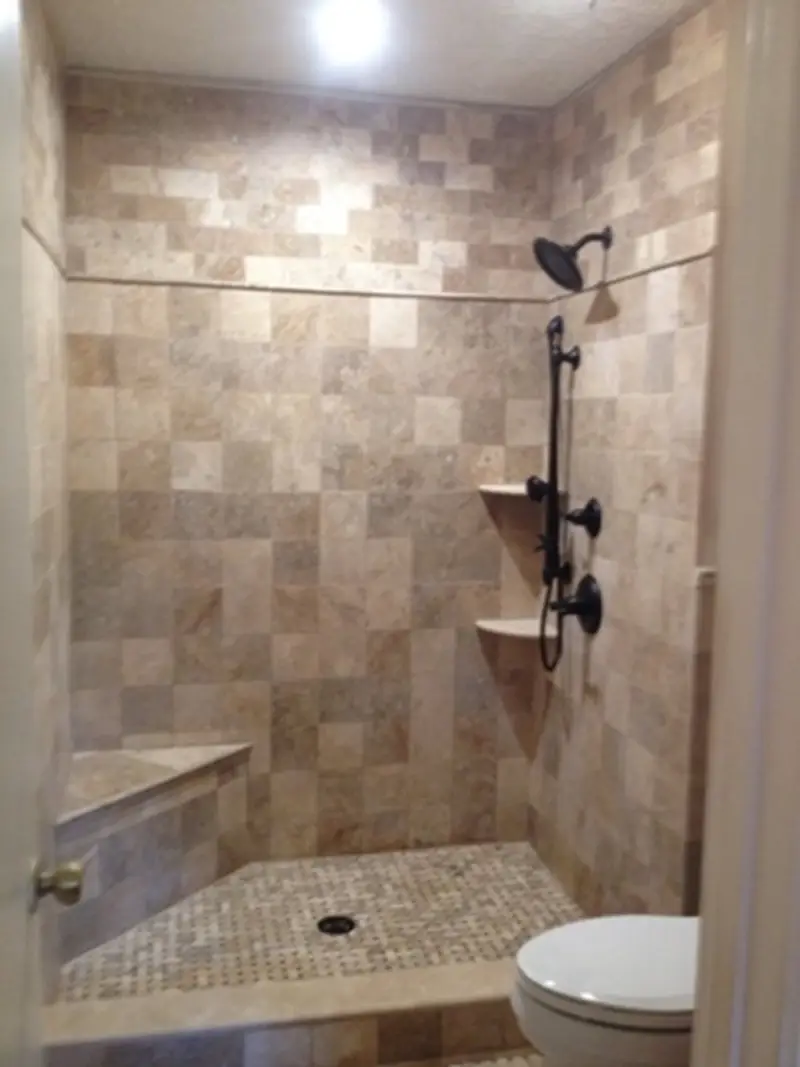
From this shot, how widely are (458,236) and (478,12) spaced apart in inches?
31.4

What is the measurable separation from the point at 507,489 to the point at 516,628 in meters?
0.46

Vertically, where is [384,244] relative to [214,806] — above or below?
above

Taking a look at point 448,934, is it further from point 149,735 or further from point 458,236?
point 458,236

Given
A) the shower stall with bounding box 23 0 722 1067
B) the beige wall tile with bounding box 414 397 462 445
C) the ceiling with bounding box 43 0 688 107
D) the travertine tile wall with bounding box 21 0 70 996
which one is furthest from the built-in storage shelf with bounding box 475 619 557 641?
the ceiling with bounding box 43 0 688 107

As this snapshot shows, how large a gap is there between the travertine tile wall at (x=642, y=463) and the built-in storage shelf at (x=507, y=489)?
20 centimetres

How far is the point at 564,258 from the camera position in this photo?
9.32 ft

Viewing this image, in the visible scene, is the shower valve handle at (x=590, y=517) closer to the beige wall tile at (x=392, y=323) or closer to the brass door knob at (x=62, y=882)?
the beige wall tile at (x=392, y=323)

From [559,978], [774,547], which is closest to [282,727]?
[559,978]

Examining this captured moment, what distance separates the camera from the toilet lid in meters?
1.85

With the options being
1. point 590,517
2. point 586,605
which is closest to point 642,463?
point 590,517

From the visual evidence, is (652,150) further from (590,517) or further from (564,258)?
(590,517)

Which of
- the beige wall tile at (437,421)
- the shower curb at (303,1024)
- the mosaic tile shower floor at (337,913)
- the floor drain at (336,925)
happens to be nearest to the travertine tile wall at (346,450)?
the beige wall tile at (437,421)

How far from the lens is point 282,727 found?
126 inches

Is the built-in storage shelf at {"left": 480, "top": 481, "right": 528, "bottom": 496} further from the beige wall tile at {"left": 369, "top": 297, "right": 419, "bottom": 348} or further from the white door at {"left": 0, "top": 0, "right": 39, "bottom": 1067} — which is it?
the white door at {"left": 0, "top": 0, "right": 39, "bottom": 1067}
